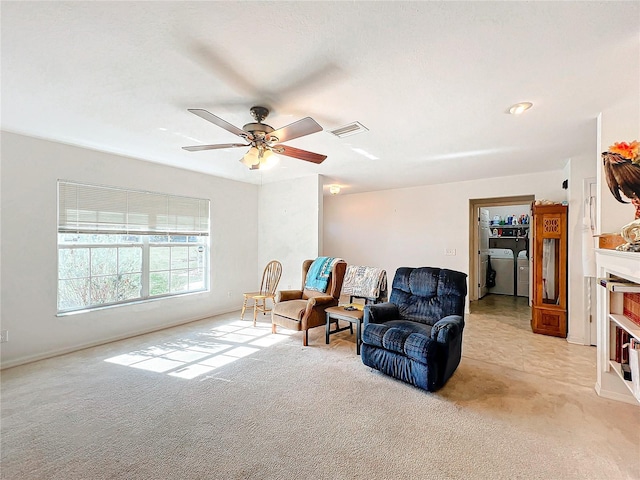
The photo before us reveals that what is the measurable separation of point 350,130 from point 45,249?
12.2ft

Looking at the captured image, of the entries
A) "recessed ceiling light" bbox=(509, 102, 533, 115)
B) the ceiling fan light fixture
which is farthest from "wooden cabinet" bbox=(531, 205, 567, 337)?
the ceiling fan light fixture

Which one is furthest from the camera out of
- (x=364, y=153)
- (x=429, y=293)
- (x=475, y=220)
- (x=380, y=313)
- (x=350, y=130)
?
(x=475, y=220)

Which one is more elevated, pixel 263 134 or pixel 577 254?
pixel 263 134

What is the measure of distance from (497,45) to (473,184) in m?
3.95

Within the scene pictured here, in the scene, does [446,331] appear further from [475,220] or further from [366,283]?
[475,220]

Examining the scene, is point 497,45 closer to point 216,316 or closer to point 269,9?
point 269,9

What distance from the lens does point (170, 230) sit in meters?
4.42

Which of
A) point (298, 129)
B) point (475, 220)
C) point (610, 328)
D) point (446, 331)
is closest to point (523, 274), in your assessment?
point (475, 220)

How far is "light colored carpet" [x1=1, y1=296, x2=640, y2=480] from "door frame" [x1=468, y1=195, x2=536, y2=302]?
101 inches

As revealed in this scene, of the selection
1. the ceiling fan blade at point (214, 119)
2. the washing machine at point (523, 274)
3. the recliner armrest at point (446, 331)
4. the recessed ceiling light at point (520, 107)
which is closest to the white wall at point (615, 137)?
the recessed ceiling light at point (520, 107)

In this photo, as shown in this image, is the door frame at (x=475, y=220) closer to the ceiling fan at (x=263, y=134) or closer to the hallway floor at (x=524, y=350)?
the hallway floor at (x=524, y=350)

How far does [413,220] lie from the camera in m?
5.78

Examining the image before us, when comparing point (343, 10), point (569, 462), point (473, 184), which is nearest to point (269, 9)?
point (343, 10)

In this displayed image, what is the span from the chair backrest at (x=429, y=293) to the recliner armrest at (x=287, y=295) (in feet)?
4.94
